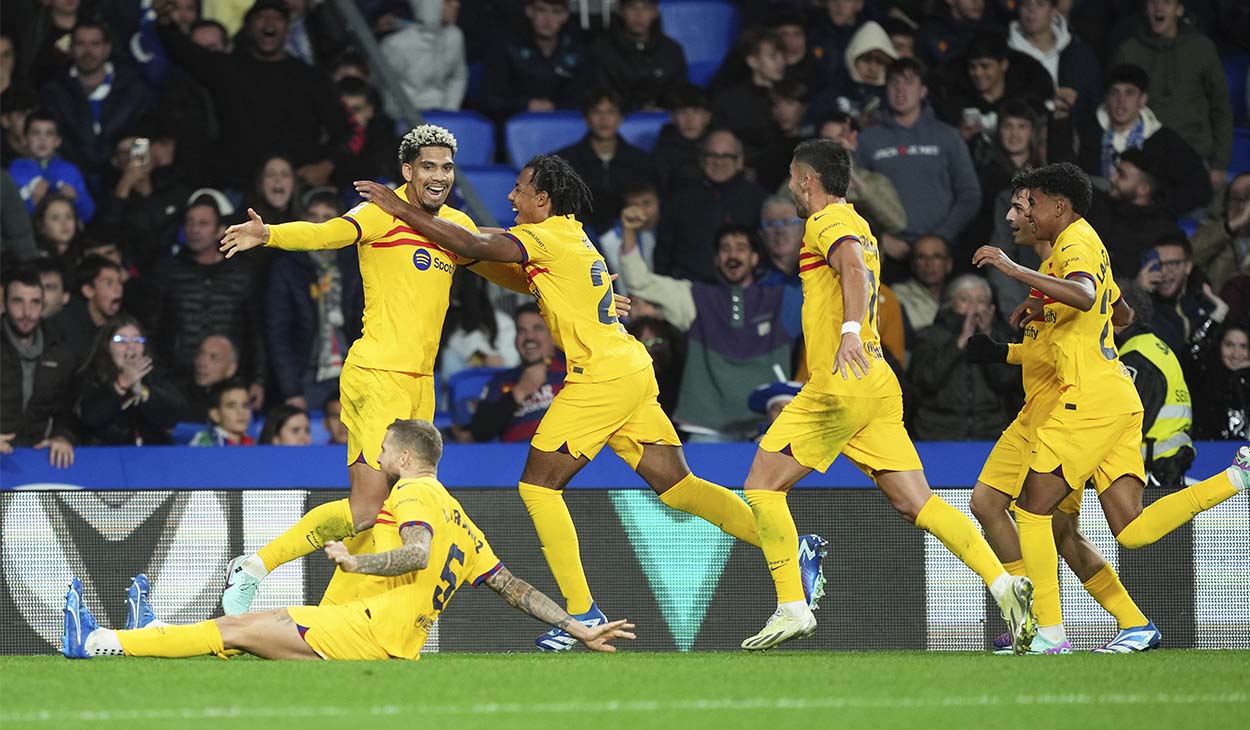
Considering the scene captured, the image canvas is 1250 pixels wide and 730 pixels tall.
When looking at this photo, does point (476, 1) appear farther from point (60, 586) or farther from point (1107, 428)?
point (1107, 428)

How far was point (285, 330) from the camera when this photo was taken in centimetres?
1154

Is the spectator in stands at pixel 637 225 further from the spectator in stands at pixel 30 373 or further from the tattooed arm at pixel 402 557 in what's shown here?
the tattooed arm at pixel 402 557

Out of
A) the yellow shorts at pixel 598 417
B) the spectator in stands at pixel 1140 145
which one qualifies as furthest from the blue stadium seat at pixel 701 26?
the yellow shorts at pixel 598 417

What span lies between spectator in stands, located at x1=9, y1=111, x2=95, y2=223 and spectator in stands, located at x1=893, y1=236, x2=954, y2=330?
18.2 feet

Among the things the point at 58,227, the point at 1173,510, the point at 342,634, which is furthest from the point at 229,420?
the point at 1173,510

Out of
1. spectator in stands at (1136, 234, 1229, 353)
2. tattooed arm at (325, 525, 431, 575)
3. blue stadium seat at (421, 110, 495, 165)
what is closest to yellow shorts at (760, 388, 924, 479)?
tattooed arm at (325, 525, 431, 575)

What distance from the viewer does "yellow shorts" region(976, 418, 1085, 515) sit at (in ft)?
25.6

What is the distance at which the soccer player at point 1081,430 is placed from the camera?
297 inches

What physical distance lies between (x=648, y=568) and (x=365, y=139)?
5265mm

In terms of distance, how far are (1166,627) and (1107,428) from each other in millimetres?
1486

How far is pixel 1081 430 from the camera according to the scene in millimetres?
7535

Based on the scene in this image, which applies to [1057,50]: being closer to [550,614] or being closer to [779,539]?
[779,539]

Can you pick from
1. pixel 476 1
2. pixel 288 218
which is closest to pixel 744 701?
pixel 288 218

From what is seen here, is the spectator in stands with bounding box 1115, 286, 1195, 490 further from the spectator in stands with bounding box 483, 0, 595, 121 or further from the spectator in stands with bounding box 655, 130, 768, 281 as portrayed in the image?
the spectator in stands with bounding box 483, 0, 595, 121
